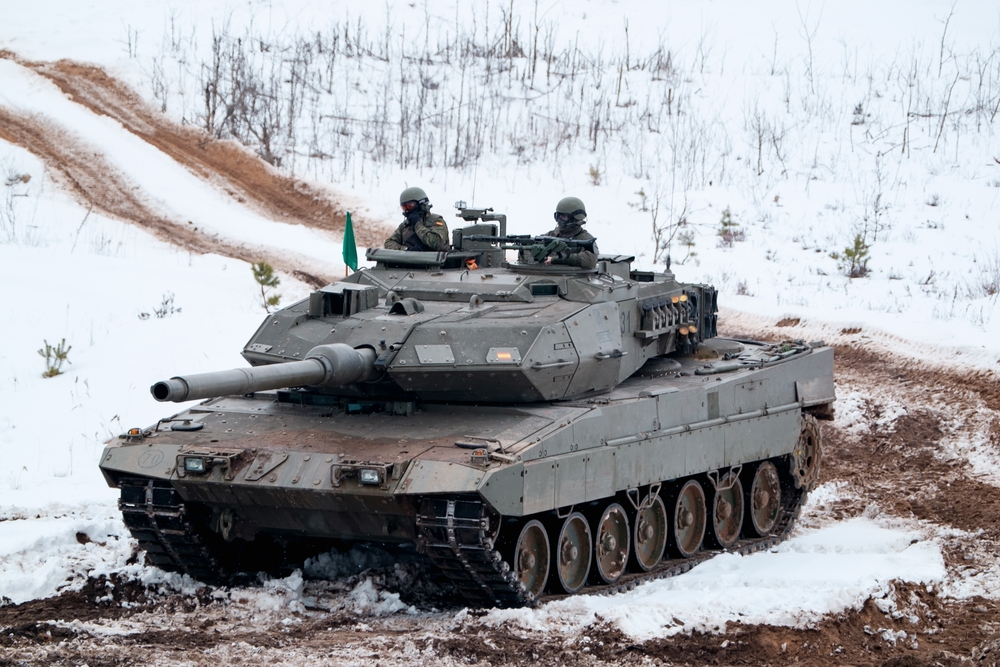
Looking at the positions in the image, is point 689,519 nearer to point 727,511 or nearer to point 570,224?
point 727,511

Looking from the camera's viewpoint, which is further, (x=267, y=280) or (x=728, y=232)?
(x=728, y=232)

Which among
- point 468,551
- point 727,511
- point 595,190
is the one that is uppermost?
point 595,190

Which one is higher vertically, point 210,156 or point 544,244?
point 210,156

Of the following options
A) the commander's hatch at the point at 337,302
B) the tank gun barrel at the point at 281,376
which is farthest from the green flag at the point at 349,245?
the tank gun barrel at the point at 281,376

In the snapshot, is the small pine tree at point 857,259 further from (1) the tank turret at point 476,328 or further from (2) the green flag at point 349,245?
(1) the tank turret at point 476,328

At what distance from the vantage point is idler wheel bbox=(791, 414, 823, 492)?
13328 millimetres

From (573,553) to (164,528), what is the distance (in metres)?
3.17

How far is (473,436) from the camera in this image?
9.53 meters

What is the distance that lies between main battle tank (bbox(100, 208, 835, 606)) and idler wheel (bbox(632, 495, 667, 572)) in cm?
2

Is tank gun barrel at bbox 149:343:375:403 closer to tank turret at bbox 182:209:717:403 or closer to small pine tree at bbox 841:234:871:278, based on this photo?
tank turret at bbox 182:209:717:403

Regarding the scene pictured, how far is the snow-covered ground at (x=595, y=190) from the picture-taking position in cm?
1167

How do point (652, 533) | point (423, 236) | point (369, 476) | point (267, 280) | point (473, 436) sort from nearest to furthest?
1. point (369, 476)
2. point (473, 436)
3. point (652, 533)
4. point (423, 236)
5. point (267, 280)

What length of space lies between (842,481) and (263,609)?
781cm

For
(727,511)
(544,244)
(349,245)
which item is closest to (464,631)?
(544,244)
